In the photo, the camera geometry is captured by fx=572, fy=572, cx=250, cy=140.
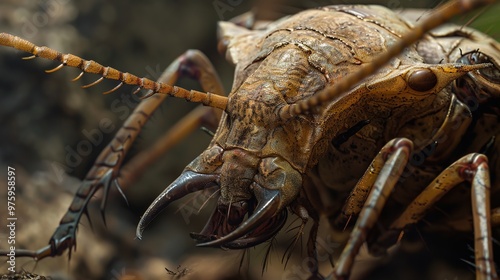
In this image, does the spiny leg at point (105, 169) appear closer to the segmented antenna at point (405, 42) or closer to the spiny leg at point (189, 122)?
the spiny leg at point (189, 122)

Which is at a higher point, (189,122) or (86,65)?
(86,65)

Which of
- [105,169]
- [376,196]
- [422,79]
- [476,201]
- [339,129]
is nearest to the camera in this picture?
[376,196]

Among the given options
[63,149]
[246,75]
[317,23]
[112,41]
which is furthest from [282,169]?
[112,41]

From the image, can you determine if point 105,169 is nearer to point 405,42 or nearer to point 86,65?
point 86,65

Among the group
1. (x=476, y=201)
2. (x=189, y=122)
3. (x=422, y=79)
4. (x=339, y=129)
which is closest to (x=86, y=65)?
(x=339, y=129)

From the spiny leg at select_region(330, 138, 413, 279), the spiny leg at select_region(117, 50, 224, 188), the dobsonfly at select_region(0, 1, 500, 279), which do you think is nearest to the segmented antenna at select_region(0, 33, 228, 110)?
the dobsonfly at select_region(0, 1, 500, 279)

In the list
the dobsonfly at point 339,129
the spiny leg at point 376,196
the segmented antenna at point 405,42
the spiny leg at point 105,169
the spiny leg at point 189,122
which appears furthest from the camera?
the spiny leg at point 189,122

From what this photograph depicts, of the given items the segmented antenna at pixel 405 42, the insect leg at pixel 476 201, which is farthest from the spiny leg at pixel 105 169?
the insect leg at pixel 476 201

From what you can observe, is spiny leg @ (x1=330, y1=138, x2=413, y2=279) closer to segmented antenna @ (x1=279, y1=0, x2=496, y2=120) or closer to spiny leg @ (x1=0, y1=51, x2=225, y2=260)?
segmented antenna @ (x1=279, y1=0, x2=496, y2=120)
